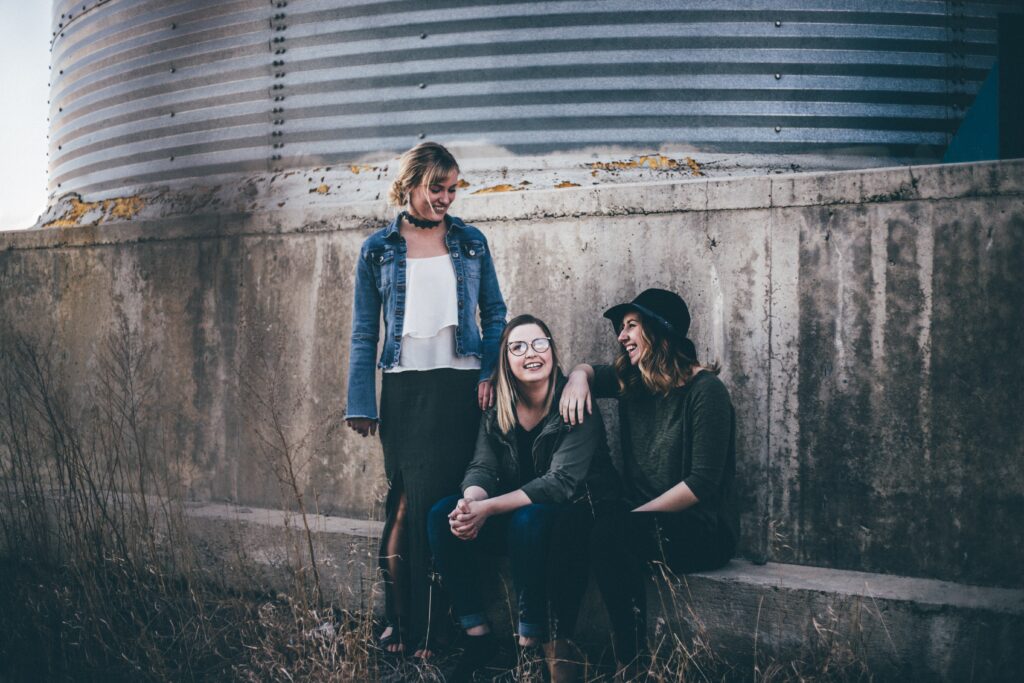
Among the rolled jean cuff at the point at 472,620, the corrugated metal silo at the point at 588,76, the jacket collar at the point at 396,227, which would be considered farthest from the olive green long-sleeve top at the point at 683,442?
the corrugated metal silo at the point at 588,76

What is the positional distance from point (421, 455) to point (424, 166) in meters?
1.18

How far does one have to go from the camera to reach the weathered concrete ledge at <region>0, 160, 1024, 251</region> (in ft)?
10.2

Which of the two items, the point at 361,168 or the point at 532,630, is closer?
the point at 532,630

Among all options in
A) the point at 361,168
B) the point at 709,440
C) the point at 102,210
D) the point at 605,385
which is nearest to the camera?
the point at 709,440

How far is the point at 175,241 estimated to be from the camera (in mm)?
4660

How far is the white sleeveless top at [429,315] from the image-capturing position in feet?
10.9

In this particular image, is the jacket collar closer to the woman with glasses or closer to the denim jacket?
the denim jacket

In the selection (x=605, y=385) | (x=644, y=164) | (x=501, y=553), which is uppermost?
(x=644, y=164)

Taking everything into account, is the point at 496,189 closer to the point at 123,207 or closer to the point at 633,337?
the point at 633,337

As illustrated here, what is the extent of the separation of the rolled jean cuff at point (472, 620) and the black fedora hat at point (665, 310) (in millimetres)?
1332

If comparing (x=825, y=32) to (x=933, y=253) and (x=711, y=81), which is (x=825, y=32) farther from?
(x=933, y=253)

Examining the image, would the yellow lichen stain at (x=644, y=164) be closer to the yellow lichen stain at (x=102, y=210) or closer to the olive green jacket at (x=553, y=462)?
the olive green jacket at (x=553, y=462)

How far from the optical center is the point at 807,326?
131 inches

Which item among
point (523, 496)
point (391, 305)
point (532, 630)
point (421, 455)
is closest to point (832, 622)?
point (532, 630)
